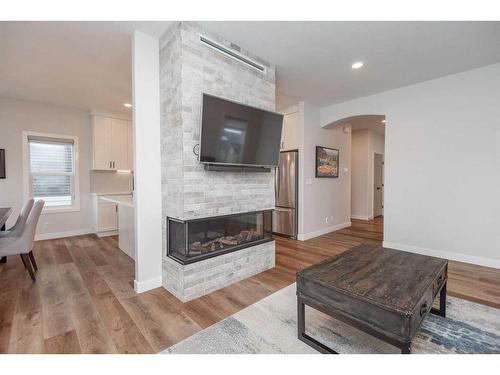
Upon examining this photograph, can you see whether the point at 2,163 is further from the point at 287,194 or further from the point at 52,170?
the point at 287,194

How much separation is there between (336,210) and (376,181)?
2.90 meters

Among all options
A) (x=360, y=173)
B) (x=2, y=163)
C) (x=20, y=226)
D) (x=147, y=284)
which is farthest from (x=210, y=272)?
(x=360, y=173)

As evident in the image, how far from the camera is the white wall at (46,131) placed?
4172 mm

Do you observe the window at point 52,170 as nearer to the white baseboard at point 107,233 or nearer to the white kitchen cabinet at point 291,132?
the white baseboard at point 107,233

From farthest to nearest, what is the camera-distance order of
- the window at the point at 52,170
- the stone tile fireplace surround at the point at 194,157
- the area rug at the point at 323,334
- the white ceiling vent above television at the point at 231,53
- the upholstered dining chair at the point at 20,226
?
the window at the point at 52,170
the upholstered dining chair at the point at 20,226
the white ceiling vent above television at the point at 231,53
the stone tile fireplace surround at the point at 194,157
the area rug at the point at 323,334

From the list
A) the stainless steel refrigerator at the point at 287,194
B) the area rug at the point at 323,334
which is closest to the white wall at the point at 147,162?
the area rug at the point at 323,334

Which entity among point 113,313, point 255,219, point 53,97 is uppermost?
point 53,97

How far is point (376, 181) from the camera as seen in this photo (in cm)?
728

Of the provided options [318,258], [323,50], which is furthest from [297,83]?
[318,258]

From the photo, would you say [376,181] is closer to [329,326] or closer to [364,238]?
[364,238]

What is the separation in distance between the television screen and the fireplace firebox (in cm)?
66

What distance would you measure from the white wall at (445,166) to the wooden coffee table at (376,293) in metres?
1.96

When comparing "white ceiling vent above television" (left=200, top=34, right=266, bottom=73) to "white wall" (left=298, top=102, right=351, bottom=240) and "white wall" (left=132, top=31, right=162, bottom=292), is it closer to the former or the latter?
"white wall" (left=132, top=31, right=162, bottom=292)

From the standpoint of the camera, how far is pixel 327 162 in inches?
195
